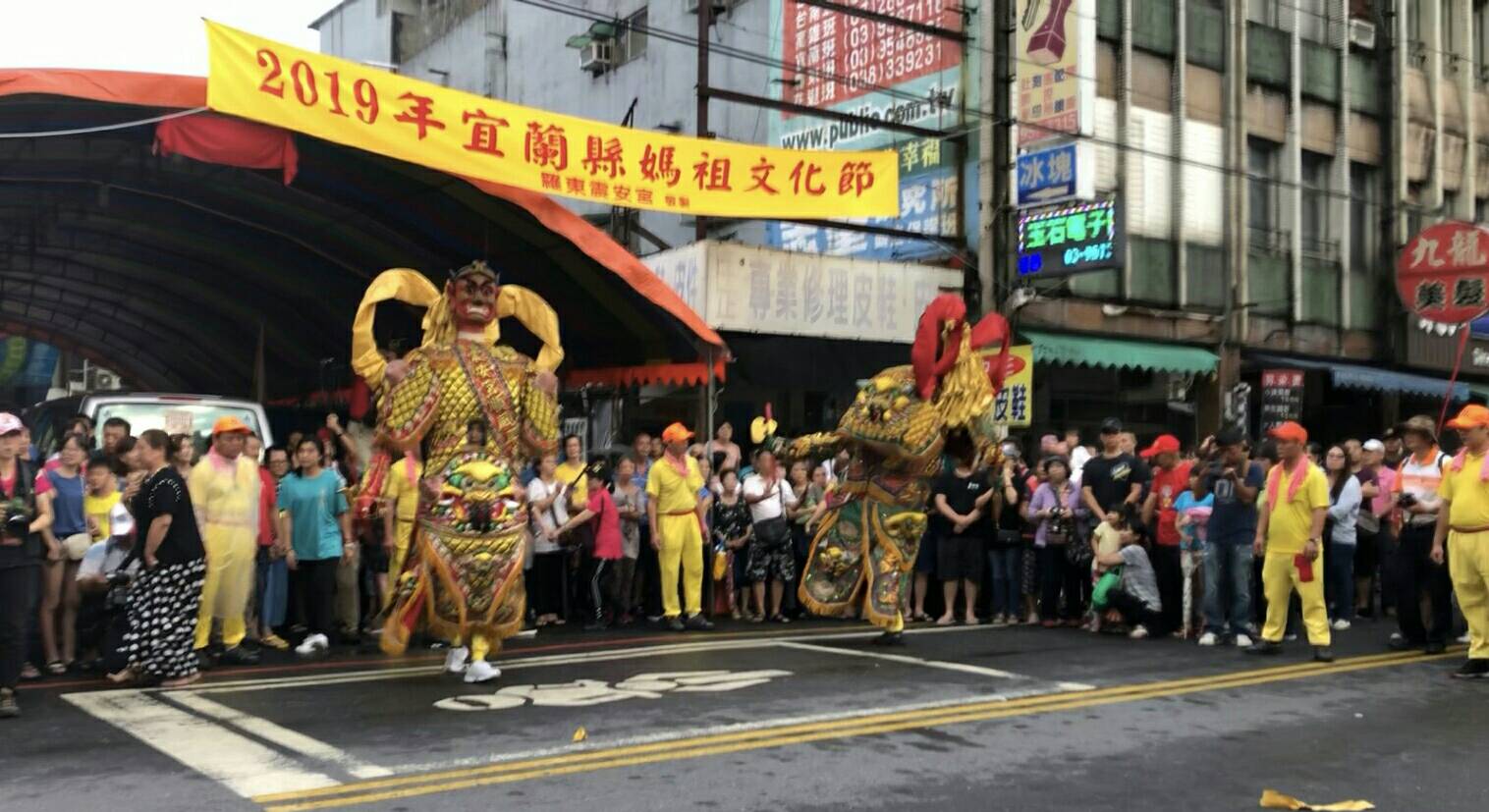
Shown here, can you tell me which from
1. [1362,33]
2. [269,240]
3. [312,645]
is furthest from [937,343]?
[1362,33]

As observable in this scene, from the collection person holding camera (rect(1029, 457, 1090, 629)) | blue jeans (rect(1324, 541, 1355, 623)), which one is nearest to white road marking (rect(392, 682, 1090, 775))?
person holding camera (rect(1029, 457, 1090, 629))

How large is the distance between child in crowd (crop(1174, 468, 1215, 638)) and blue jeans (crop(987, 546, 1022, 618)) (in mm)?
1475

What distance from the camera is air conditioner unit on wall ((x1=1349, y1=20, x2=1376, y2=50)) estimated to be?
2169 centimetres

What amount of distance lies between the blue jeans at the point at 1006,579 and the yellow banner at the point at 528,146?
408 cm

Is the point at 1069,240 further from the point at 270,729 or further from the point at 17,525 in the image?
the point at 17,525

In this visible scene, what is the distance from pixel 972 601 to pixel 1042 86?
826cm

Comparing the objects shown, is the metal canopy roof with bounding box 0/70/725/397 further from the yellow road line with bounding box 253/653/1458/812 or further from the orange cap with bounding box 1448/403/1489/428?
the orange cap with bounding box 1448/403/1489/428

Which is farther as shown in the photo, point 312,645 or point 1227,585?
point 1227,585

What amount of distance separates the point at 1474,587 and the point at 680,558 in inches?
235

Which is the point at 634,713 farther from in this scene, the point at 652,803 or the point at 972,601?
the point at 972,601

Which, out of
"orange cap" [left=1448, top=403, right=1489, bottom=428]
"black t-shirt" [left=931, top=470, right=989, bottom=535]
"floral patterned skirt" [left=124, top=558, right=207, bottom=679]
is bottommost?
"floral patterned skirt" [left=124, top=558, right=207, bottom=679]

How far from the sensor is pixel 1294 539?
30.7 feet

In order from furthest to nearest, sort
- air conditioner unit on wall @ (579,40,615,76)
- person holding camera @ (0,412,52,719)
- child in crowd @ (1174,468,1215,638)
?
1. air conditioner unit on wall @ (579,40,615,76)
2. child in crowd @ (1174,468,1215,638)
3. person holding camera @ (0,412,52,719)

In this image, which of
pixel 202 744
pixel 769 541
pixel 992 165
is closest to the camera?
pixel 202 744
